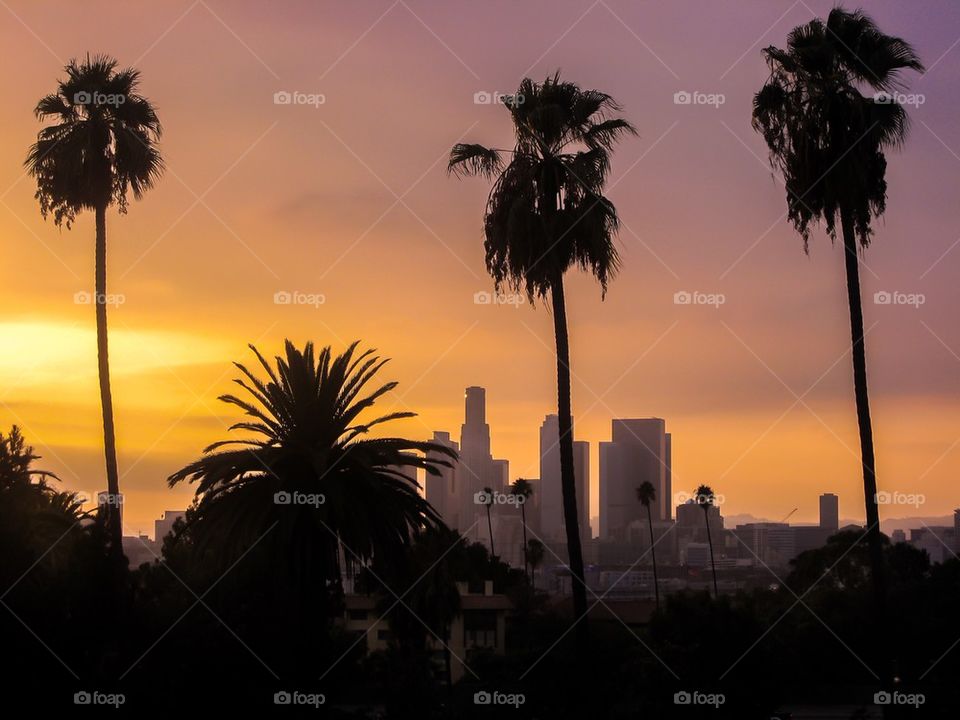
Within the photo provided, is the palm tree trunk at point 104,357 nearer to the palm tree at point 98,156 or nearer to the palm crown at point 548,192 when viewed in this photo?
the palm tree at point 98,156

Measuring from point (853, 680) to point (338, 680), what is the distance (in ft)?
121

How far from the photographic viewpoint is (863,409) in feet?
112

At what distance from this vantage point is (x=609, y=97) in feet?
125

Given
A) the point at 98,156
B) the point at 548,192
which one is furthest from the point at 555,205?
the point at 98,156

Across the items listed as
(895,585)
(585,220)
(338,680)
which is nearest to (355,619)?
(895,585)

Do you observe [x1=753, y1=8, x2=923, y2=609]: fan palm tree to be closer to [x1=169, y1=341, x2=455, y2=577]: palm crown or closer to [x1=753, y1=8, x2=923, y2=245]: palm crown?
[x1=753, y1=8, x2=923, y2=245]: palm crown

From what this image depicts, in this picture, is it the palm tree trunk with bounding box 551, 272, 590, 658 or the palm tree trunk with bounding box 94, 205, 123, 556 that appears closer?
the palm tree trunk with bounding box 551, 272, 590, 658

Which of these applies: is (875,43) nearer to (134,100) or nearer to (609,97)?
(609,97)

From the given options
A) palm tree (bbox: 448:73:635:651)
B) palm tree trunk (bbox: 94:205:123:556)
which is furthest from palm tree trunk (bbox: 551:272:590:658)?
palm tree trunk (bbox: 94:205:123:556)

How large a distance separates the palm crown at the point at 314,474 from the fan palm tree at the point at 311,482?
3 centimetres

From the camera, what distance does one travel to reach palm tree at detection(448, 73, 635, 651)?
121 feet

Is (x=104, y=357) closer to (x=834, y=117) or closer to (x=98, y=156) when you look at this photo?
(x=98, y=156)

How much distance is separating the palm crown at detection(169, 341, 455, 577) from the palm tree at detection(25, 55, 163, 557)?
25.5 ft

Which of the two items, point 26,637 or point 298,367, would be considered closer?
point 26,637
